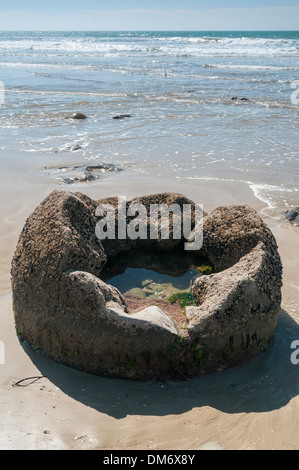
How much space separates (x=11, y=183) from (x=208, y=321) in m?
6.13

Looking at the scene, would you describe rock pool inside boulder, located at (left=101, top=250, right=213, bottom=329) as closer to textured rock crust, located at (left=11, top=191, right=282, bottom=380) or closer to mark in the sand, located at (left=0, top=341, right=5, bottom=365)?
textured rock crust, located at (left=11, top=191, right=282, bottom=380)

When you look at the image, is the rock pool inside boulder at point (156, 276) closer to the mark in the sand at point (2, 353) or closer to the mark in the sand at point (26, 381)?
the mark in the sand at point (26, 381)

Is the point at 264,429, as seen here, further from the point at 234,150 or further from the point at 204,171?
the point at 234,150

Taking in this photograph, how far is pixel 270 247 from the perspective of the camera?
442 centimetres

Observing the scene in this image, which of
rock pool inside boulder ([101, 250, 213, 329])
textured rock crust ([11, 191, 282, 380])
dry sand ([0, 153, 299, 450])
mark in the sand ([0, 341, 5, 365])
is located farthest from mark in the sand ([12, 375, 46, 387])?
rock pool inside boulder ([101, 250, 213, 329])

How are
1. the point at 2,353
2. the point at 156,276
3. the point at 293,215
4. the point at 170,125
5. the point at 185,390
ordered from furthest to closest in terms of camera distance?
1. the point at 170,125
2. the point at 293,215
3. the point at 156,276
4. the point at 2,353
5. the point at 185,390

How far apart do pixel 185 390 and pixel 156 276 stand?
164 cm

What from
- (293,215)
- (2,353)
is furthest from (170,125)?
(2,353)

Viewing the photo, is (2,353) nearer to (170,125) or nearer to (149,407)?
(149,407)

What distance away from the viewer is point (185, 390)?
11.9 feet

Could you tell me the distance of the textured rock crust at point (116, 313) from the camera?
12.0ft

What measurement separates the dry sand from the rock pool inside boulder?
2.94ft

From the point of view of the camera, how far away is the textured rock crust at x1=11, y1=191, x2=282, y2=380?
3.67 metres
